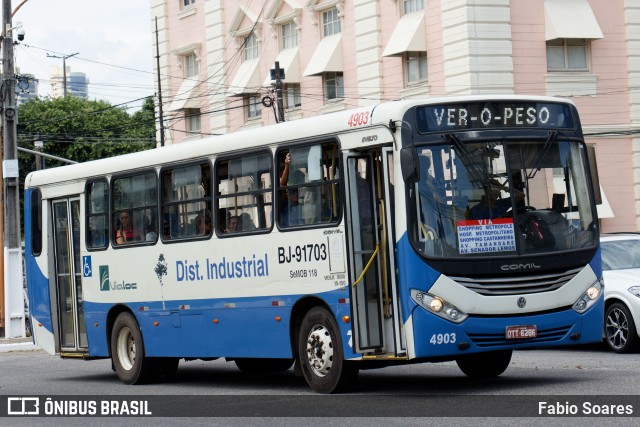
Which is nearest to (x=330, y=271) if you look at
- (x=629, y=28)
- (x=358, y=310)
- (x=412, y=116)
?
(x=358, y=310)

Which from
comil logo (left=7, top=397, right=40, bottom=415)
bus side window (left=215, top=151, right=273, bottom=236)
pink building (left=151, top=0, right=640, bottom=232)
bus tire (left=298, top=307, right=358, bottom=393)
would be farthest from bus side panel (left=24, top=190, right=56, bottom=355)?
pink building (left=151, top=0, right=640, bottom=232)

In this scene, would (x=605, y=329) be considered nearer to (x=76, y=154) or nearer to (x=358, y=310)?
(x=358, y=310)

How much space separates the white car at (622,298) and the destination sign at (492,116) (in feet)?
15.1

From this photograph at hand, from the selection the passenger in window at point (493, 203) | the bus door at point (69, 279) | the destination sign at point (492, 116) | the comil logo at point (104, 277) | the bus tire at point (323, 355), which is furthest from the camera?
the bus door at point (69, 279)

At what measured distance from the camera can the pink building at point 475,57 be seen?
1412 inches

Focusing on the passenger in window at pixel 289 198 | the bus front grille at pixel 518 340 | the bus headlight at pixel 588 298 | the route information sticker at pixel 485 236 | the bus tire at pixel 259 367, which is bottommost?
the bus tire at pixel 259 367

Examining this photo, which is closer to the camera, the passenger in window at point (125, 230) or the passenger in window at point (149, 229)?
the passenger in window at point (149, 229)

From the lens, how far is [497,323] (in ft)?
45.6

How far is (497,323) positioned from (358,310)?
1482 mm

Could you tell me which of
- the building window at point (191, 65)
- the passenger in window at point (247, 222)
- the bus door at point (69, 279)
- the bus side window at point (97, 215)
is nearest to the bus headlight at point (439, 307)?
the passenger in window at point (247, 222)

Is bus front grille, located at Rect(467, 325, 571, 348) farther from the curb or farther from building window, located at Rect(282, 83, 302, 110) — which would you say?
building window, located at Rect(282, 83, 302, 110)

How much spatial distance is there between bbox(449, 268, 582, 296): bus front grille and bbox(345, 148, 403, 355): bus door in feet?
2.79

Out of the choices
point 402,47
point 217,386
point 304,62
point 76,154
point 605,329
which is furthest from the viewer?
point 76,154

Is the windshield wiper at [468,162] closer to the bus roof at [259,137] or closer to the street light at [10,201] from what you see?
the bus roof at [259,137]
